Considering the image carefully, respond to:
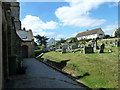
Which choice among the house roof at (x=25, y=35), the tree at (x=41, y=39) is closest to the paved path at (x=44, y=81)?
the house roof at (x=25, y=35)

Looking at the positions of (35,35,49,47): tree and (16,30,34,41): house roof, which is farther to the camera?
(35,35,49,47): tree

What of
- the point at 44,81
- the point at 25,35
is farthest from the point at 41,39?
the point at 44,81

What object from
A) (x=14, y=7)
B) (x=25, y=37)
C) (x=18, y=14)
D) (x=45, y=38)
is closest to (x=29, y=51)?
(x=25, y=37)

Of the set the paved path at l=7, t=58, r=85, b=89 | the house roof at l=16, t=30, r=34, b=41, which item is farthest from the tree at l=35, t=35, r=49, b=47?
the paved path at l=7, t=58, r=85, b=89

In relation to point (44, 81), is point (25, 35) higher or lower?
higher

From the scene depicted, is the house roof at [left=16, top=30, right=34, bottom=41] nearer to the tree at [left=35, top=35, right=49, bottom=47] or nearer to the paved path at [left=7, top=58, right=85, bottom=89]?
the paved path at [left=7, top=58, right=85, bottom=89]

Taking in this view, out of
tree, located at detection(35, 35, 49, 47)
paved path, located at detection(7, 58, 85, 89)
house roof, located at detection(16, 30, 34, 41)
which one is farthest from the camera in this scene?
tree, located at detection(35, 35, 49, 47)

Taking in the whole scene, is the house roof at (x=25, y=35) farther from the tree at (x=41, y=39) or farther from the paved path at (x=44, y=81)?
the tree at (x=41, y=39)

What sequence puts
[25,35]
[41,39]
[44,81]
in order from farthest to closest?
[41,39]
[25,35]
[44,81]

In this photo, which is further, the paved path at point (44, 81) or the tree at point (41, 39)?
the tree at point (41, 39)

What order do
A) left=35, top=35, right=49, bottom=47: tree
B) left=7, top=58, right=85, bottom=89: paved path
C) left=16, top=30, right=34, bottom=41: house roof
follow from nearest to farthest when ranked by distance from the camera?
left=7, top=58, right=85, bottom=89: paved path → left=16, top=30, right=34, bottom=41: house roof → left=35, top=35, right=49, bottom=47: tree

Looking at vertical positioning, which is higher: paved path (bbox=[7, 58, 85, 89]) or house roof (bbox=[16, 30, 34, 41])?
house roof (bbox=[16, 30, 34, 41])

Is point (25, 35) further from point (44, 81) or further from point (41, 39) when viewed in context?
point (41, 39)

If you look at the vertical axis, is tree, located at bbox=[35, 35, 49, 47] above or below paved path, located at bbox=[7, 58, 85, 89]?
above
